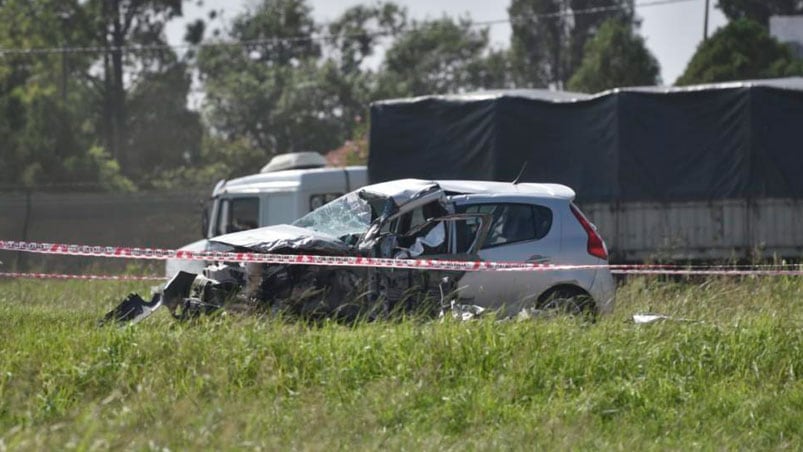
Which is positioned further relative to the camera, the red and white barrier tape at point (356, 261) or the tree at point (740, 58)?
the tree at point (740, 58)

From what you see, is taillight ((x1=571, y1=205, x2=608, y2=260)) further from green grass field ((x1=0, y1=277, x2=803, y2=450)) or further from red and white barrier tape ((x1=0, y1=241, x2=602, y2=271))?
green grass field ((x1=0, y1=277, x2=803, y2=450))

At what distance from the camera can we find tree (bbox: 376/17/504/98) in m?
56.1

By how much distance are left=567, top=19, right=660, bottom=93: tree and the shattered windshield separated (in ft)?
108

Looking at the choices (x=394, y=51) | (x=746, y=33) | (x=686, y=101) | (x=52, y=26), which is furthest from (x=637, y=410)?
(x=394, y=51)

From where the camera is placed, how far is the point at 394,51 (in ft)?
187

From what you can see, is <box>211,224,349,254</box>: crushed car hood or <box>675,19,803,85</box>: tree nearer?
<box>211,224,349,254</box>: crushed car hood


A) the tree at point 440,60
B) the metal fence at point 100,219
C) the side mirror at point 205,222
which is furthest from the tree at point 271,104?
the side mirror at point 205,222

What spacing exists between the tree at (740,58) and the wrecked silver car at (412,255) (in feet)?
81.8

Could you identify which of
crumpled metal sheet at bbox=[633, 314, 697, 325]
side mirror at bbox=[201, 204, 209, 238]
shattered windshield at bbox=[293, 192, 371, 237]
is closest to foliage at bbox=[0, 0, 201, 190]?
side mirror at bbox=[201, 204, 209, 238]

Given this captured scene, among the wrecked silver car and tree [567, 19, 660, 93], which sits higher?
tree [567, 19, 660, 93]

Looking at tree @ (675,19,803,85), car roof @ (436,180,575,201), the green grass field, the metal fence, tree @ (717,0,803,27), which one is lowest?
the metal fence

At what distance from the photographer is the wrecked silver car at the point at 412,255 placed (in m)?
10.9

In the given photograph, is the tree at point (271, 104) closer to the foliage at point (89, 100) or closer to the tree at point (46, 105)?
the foliage at point (89, 100)

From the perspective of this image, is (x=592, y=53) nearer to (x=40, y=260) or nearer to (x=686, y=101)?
(x=40, y=260)
